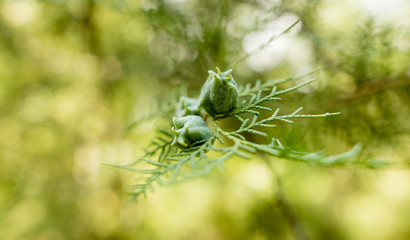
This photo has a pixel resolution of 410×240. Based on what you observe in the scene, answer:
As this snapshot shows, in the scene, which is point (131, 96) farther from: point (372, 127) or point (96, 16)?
point (372, 127)

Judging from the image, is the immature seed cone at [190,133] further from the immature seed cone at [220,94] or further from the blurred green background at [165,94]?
the blurred green background at [165,94]

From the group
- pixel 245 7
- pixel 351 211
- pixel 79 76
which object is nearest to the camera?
pixel 245 7

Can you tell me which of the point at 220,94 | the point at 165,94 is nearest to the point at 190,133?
the point at 220,94

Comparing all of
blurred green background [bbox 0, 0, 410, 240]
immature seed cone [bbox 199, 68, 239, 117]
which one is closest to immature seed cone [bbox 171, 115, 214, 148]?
immature seed cone [bbox 199, 68, 239, 117]

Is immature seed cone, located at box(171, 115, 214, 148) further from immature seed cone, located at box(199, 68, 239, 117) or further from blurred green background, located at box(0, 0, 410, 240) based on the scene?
blurred green background, located at box(0, 0, 410, 240)

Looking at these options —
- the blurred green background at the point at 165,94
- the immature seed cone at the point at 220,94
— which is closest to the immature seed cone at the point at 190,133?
the immature seed cone at the point at 220,94

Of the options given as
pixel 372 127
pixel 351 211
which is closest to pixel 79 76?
pixel 372 127

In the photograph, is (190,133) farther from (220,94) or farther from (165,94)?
(165,94)
